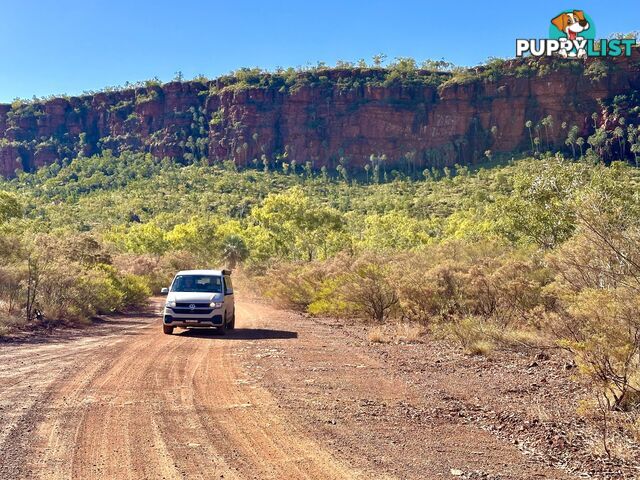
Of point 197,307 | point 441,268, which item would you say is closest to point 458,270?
point 441,268

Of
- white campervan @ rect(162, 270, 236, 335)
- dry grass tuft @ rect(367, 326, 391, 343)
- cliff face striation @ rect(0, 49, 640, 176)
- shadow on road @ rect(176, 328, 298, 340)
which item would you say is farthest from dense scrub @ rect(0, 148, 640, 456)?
cliff face striation @ rect(0, 49, 640, 176)

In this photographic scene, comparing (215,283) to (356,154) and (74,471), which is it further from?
(356,154)

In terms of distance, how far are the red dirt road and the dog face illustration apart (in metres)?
116

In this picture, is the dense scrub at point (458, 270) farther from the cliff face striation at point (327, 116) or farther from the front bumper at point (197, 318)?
the cliff face striation at point (327, 116)

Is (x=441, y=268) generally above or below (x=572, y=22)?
below

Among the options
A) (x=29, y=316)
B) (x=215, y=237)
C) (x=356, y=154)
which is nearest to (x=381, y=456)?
(x=29, y=316)

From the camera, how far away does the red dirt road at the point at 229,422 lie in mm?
5527

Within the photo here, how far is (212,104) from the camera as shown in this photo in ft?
559

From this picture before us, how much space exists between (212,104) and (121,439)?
6749 inches

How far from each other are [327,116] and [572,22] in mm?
69700

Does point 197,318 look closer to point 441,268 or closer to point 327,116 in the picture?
point 441,268

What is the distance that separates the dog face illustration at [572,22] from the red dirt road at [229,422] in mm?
115595

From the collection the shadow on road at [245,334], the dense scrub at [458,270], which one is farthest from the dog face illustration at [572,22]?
the shadow on road at [245,334]

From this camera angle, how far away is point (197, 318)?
54.5ft
